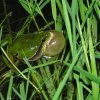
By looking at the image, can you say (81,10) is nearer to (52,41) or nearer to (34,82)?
(52,41)

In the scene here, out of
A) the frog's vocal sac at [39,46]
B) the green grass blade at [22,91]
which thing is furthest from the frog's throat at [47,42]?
the green grass blade at [22,91]

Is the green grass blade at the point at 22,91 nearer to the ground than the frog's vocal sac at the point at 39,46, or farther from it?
nearer to the ground

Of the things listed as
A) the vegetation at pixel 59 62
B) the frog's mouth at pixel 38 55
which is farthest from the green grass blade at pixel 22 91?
the frog's mouth at pixel 38 55

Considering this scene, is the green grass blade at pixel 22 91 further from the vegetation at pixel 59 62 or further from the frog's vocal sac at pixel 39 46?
the frog's vocal sac at pixel 39 46

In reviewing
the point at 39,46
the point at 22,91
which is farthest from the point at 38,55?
the point at 22,91

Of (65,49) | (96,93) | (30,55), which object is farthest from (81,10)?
(96,93)

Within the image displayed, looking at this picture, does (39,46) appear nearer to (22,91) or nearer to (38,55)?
(38,55)

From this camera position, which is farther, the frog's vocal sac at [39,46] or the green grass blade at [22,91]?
the frog's vocal sac at [39,46]

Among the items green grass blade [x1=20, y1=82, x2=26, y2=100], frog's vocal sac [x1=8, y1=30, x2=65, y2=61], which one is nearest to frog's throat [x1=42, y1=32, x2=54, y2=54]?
frog's vocal sac [x1=8, y1=30, x2=65, y2=61]
